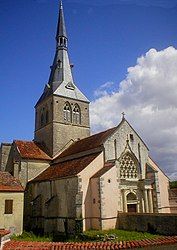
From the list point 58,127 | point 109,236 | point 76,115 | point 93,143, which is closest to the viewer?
point 109,236

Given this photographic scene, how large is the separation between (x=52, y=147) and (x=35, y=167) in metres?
3.39

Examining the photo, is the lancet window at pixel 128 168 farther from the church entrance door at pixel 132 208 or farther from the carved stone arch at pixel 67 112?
the carved stone arch at pixel 67 112

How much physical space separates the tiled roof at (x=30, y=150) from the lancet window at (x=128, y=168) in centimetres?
1014

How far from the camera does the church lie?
22141mm

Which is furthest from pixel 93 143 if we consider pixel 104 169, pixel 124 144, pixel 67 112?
pixel 67 112

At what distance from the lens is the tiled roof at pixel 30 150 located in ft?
100

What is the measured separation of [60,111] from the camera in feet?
113

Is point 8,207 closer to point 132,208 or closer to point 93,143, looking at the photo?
point 93,143

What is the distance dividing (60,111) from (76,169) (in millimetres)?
12359

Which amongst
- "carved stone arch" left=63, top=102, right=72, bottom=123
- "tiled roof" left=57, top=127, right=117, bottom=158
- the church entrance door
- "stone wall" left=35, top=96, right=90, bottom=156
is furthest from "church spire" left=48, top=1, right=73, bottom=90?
the church entrance door

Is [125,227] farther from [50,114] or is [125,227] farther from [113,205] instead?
[50,114]

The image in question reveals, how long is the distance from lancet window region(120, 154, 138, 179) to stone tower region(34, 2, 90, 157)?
983cm

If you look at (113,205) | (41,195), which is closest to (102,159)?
(113,205)

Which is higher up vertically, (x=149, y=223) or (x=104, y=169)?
(x=104, y=169)
